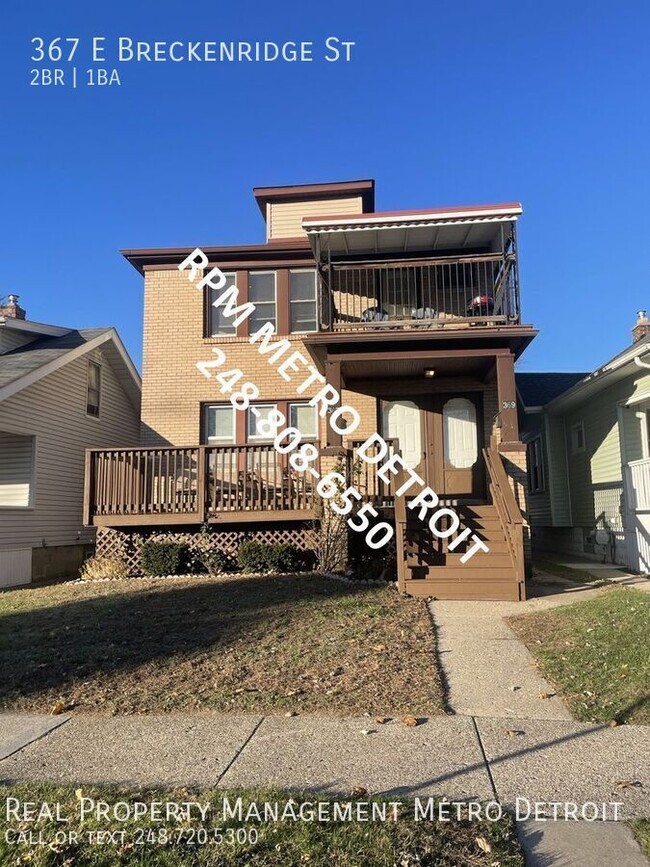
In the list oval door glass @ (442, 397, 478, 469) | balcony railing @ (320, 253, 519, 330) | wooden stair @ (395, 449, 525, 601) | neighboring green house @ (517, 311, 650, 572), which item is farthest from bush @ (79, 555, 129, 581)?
neighboring green house @ (517, 311, 650, 572)

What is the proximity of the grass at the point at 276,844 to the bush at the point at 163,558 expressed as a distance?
26.5 feet

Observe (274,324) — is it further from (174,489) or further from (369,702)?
(369,702)

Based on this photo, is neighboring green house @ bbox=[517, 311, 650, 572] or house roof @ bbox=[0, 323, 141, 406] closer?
neighboring green house @ bbox=[517, 311, 650, 572]

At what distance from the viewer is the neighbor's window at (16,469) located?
14.4 meters

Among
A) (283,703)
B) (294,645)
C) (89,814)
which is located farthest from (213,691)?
(89,814)

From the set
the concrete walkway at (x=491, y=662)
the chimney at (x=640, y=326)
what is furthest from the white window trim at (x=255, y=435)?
the chimney at (x=640, y=326)

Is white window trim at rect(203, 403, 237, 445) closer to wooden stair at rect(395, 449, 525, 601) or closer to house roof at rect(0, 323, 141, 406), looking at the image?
house roof at rect(0, 323, 141, 406)

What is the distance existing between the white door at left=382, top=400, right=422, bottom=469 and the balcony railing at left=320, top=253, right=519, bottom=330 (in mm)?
1810

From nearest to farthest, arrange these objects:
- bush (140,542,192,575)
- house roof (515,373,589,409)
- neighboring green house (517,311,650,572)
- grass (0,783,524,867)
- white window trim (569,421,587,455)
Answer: grass (0,783,524,867) → bush (140,542,192,575) → neighboring green house (517,311,650,572) → white window trim (569,421,587,455) → house roof (515,373,589,409)

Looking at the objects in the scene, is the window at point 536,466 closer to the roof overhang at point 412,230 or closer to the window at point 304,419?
the roof overhang at point 412,230

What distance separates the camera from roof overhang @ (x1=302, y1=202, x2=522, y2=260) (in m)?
11.7

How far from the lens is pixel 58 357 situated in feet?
50.0

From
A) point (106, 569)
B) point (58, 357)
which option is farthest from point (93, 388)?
point (106, 569)

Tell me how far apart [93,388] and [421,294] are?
871 cm
